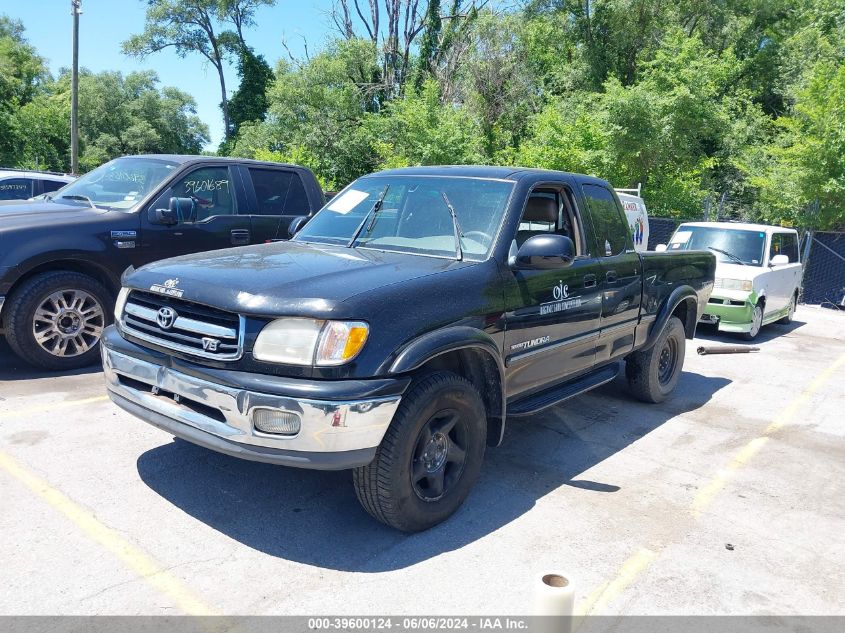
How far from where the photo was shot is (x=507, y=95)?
29.2 meters

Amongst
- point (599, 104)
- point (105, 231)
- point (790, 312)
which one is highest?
point (599, 104)

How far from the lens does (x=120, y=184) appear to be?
269 inches

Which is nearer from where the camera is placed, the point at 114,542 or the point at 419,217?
the point at 114,542

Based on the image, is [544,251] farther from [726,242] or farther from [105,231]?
[726,242]

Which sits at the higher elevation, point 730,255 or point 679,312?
point 730,255

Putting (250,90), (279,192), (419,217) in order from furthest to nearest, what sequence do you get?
(250,90)
(279,192)
(419,217)

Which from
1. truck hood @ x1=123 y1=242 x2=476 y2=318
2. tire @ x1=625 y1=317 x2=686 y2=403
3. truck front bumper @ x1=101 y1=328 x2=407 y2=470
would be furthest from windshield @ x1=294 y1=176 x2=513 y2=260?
tire @ x1=625 y1=317 x2=686 y2=403

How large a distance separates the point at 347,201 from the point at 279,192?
2.94m

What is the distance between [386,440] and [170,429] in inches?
44.1

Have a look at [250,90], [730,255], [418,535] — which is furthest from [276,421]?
[250,90]

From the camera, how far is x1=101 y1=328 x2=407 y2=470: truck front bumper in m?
3.09

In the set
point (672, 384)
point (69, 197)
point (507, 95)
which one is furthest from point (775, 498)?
point (507, 95)

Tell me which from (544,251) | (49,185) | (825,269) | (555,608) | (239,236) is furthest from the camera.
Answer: (825,269)

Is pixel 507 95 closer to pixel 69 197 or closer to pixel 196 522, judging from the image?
pixel 69 197
